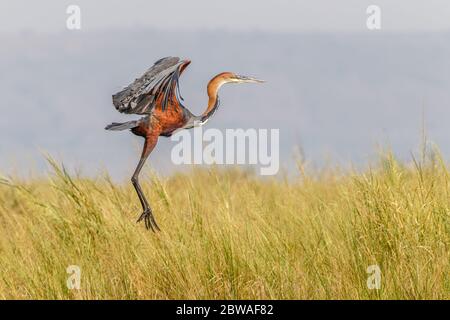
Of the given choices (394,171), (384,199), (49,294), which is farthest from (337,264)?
(49,294)

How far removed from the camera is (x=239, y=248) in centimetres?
529

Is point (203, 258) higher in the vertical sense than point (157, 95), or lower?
lower

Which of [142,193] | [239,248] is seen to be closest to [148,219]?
[142,193]

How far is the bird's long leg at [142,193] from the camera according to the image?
16.8 feet

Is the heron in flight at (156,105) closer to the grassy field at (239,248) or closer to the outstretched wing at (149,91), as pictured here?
the outstretched wing at (149,91)

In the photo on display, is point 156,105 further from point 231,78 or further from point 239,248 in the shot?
point 239,248

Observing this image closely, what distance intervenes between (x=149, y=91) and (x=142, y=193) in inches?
31.7

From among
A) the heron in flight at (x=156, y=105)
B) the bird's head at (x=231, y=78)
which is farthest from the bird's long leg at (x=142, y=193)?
the bird's head at (x=231, y=78)

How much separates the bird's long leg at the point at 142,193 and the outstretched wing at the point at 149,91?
0.22m

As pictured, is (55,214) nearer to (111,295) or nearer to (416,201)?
(111,295)

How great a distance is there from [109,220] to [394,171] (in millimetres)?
2336

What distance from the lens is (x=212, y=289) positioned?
5.18m
